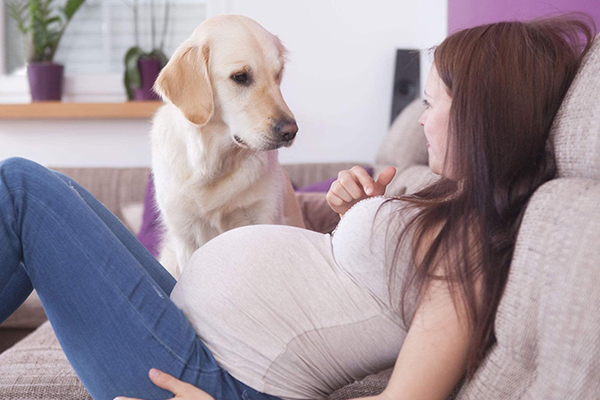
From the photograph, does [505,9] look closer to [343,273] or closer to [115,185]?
[343,273]

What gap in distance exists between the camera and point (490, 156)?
896 mm

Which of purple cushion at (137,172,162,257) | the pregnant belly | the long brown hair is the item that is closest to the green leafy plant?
purple cushion at (137,172,162,257)

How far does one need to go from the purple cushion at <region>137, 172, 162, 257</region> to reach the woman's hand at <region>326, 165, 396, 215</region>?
137 centimetres

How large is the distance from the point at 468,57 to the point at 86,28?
3026 millimetres

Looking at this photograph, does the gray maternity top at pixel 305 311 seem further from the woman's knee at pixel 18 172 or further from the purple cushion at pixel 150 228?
the purple cushion at pixel 150 228

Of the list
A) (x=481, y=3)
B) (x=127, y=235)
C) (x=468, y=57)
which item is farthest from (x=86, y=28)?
(x=468, y=57)

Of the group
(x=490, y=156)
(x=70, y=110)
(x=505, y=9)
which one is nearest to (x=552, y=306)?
(x=490, y=156)

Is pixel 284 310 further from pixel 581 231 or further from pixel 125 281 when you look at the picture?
pixel 581 231

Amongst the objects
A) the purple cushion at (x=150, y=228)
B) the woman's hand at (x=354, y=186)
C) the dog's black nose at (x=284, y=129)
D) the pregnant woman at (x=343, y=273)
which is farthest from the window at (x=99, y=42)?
the pregnant woman at (x=343, y=273)

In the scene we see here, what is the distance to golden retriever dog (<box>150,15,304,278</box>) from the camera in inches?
60.5

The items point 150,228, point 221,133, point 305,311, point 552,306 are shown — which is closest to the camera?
point 552,306

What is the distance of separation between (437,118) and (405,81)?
2381 millimetres

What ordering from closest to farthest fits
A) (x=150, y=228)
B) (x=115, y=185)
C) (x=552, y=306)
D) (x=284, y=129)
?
(x=552, y=306) < (x=284, y=129) < (x=150, y=228) < (x=115, y=185)

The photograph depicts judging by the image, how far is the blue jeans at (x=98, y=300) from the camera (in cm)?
97
